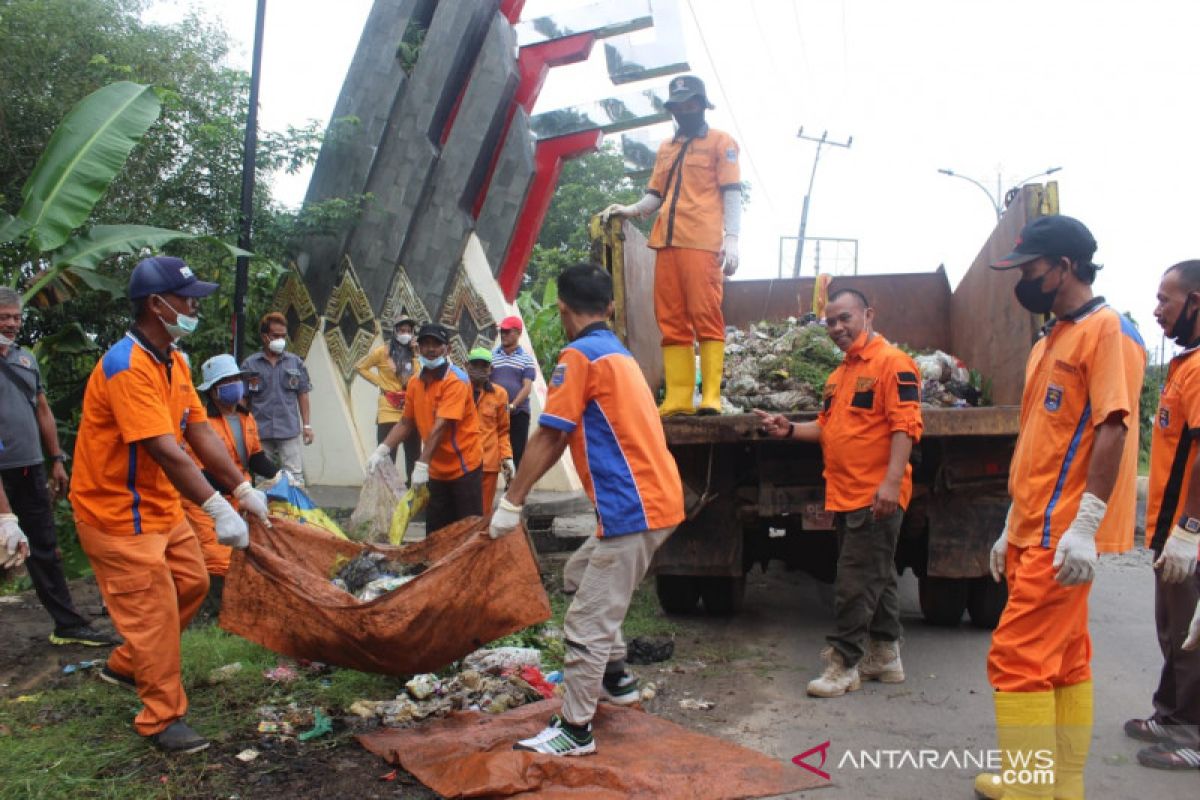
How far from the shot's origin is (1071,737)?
291 centimetres

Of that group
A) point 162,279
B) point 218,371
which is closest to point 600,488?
point 162,279

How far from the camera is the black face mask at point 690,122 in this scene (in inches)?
208

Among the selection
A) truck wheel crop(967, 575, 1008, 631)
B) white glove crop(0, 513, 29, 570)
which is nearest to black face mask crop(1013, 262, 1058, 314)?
truck wheel crop(967, 575, 1008, 631)

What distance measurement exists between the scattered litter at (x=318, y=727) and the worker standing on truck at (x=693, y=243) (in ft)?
7.50

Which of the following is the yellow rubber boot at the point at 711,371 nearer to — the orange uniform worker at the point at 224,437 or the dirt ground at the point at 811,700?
the dirt ground at the point at 811,700

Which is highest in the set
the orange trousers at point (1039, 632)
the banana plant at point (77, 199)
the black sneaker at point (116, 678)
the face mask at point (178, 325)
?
the banana plant at point (77, 199)

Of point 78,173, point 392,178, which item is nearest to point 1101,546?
point 78,173

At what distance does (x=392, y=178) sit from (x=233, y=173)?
172 centimetres

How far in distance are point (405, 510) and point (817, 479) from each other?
2.53m

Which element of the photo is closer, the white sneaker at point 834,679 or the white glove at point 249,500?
the white glove at point 249,500

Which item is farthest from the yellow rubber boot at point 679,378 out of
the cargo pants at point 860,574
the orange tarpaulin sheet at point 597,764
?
the orange tarpaulin sheet at point 597,764

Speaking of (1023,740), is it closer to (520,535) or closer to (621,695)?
(621,695)

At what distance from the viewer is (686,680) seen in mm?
4527

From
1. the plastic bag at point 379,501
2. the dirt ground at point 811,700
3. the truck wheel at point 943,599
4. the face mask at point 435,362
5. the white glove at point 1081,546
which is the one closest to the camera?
the white glove at point 1081,546
